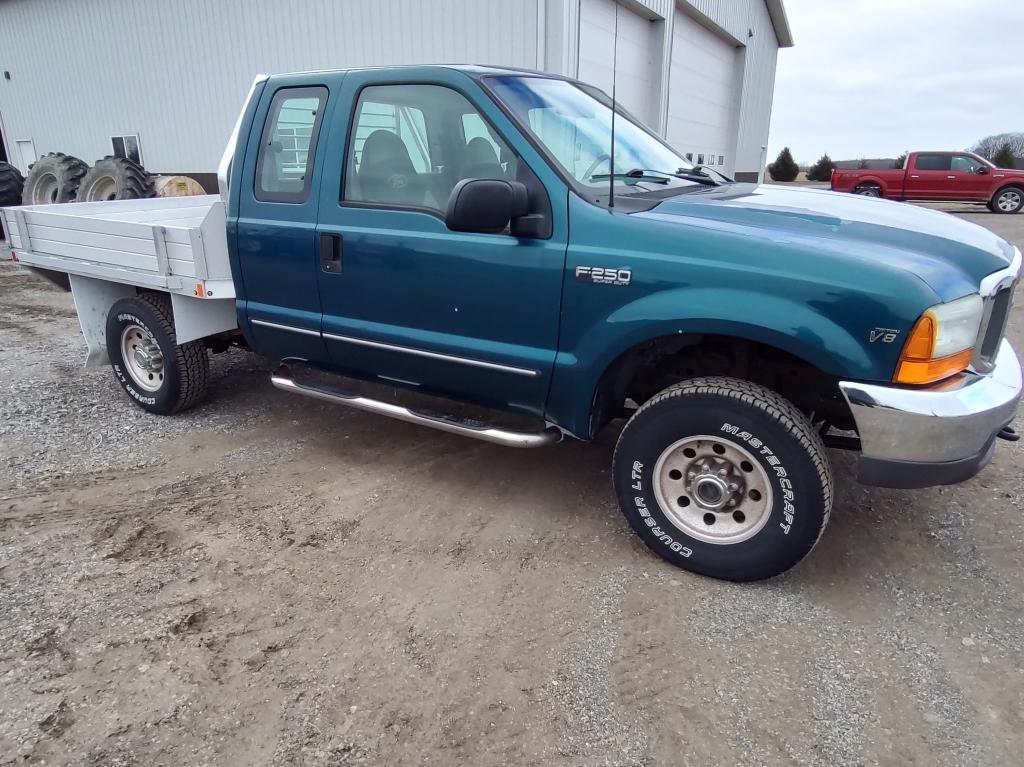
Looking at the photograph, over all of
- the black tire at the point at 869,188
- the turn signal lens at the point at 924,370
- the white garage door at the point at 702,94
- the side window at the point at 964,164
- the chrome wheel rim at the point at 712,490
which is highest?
the white garage door at the point at 702,94

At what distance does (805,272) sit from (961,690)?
151cm

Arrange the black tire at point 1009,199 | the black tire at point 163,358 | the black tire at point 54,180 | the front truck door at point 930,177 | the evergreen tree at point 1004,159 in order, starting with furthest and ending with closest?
the evergreen tree at point 1004,159, the front truck door at point 930,177, the black tire at point 1009,199, the black tire at point 54,180, the black tire at point 163,358

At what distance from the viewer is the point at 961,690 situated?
2.38m

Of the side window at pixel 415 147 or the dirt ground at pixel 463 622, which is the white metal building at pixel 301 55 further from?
the dirt ground at pixel 463 622

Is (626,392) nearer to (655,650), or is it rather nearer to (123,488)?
(655,650)

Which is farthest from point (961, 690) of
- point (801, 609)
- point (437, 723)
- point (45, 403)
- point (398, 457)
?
point (45, 403)

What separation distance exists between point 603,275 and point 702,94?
14513 millimetres

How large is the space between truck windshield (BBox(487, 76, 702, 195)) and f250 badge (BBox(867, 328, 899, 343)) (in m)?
1.27

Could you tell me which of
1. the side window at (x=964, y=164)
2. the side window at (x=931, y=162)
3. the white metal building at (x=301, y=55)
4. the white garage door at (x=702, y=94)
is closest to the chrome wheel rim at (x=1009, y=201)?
the side window at (x=964, y=164)

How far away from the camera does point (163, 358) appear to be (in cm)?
462

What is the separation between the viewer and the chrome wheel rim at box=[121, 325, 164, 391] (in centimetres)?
474

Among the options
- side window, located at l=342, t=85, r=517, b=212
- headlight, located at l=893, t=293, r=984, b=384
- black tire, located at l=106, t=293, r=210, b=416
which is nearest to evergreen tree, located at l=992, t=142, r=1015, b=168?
headlight, located at l=893, t=293, r=984, b=384

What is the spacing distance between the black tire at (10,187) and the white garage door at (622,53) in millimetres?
10776

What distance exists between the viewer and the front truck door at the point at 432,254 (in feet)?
10.2
